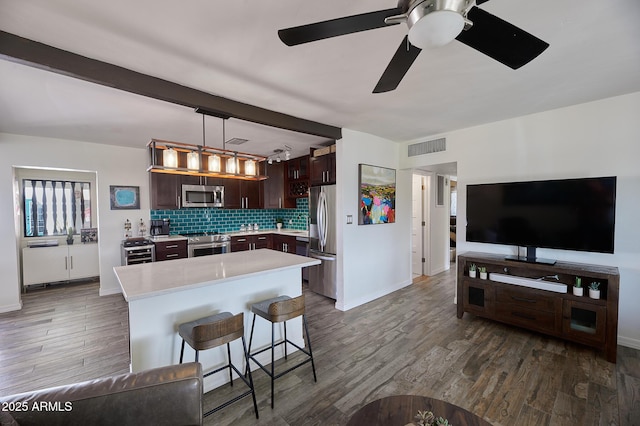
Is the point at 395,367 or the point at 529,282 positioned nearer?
the point at 395,367

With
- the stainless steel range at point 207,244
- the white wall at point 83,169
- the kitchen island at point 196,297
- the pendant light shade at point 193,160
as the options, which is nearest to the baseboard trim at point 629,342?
the kitchen island at point 196,297

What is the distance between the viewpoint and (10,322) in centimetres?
335

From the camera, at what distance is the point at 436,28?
3.54 ft

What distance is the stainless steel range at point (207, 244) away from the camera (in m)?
4.74

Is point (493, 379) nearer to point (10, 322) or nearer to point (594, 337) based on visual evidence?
point (594, 337)

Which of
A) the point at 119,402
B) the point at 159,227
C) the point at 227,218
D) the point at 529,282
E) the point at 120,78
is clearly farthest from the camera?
the point at 227,218

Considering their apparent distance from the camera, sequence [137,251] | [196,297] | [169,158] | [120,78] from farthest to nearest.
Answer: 1. [137,251]
2. [169,158]
3. [196,297]
4. [120,78]

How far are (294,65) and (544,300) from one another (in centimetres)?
333

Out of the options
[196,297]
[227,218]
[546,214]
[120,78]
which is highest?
[120,78]

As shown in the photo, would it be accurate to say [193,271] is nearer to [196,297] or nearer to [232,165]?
[196,297]

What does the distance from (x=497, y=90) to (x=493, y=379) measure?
2578 millimetres

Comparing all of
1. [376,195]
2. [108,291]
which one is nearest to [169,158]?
[376,195]

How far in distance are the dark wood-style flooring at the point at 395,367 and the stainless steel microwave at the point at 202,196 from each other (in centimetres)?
210

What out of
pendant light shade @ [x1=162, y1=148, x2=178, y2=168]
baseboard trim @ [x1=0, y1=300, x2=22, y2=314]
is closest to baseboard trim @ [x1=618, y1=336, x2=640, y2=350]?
pendant light shade @ [x1=162, y1=148, x2=178, y2=168]
